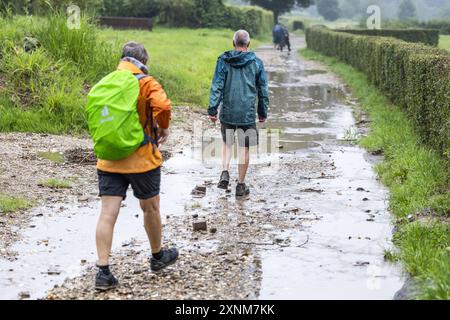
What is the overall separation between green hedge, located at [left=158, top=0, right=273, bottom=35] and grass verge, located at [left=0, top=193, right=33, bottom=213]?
151ft

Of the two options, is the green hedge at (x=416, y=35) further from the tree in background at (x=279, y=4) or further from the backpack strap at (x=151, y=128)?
→ the backpack strap at (x=151, y=128)

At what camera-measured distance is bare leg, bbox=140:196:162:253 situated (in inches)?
215

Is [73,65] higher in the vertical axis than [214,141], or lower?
higher

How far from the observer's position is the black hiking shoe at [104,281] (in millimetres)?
5285

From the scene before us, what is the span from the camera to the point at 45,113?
39.6 ft

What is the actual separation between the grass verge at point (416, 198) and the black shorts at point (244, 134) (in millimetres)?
1709

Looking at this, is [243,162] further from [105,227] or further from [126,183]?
[105,227]

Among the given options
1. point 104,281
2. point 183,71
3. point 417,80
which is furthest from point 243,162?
point 183,71

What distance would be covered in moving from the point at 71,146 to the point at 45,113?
1675mm

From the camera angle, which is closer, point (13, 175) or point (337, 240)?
point (337, 240)

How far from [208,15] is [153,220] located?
51.4 m
